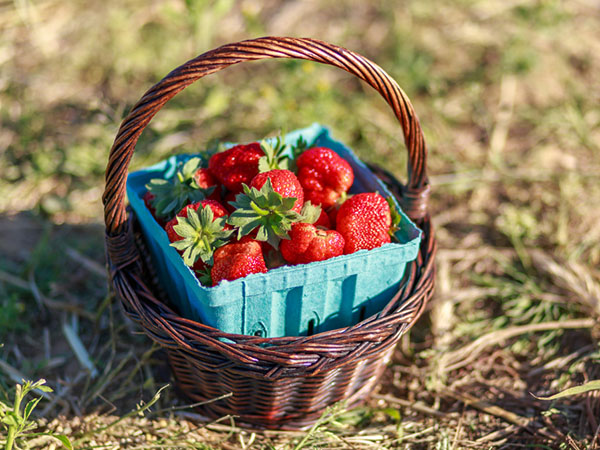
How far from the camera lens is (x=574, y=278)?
233 cm

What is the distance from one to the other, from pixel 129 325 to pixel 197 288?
3.06 feet

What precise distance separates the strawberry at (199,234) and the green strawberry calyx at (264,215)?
0.15 ft

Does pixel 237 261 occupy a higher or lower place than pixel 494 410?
higher

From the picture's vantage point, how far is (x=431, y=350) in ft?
6.96

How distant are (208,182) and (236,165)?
0.36ft

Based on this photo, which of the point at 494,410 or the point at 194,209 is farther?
the point at 494,410

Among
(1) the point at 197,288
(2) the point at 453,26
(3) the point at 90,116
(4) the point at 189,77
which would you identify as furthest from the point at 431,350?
(2) the point at 453,26

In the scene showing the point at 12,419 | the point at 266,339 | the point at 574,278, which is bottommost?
the point at 574,278

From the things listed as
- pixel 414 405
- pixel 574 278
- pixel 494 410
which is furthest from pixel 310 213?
pixel 574 278

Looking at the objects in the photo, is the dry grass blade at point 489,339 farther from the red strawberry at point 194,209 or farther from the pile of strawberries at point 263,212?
the red strawberry at point 194,209

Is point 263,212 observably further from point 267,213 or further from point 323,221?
point 323,221

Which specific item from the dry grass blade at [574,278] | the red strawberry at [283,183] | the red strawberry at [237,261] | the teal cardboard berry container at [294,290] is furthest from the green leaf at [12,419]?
the dry grass blade at [574,278]

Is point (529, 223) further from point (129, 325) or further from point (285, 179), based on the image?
point (129, 325)

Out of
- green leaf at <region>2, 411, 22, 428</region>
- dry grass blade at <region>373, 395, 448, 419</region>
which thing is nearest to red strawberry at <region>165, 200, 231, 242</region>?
green leaf at <region>2, 411, 22, 428</region>
